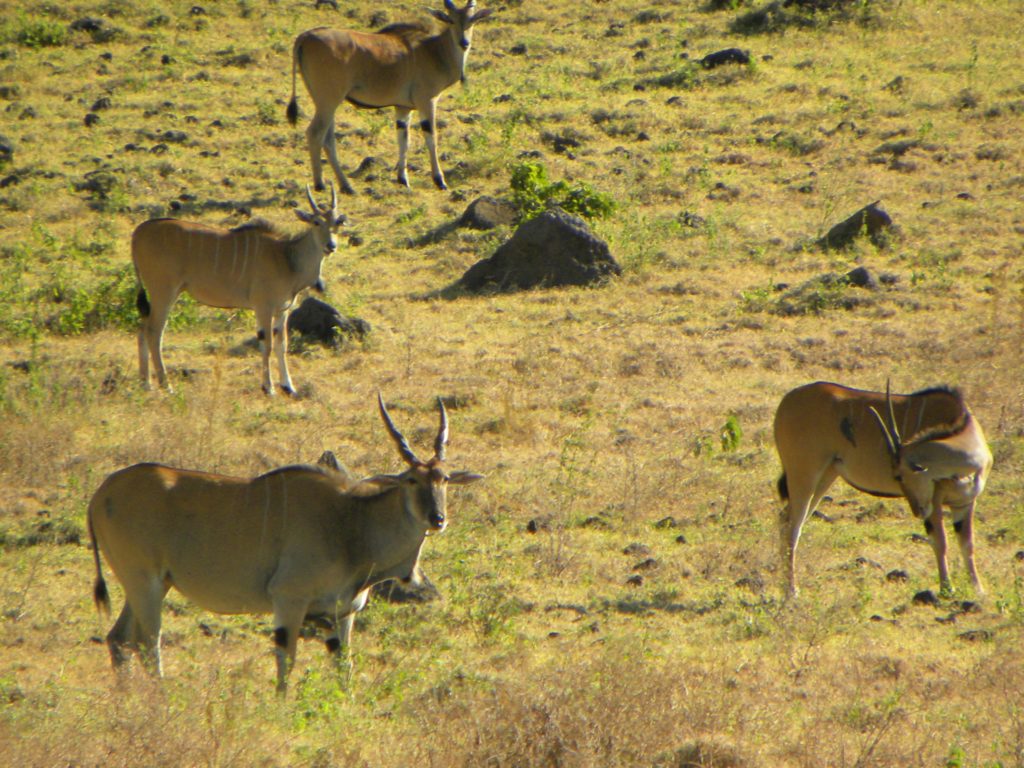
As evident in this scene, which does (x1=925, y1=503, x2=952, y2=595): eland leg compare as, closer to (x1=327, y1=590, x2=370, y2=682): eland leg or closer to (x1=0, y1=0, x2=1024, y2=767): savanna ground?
(x1=0, y1=0, x2=1024, y2=767): savanna ground

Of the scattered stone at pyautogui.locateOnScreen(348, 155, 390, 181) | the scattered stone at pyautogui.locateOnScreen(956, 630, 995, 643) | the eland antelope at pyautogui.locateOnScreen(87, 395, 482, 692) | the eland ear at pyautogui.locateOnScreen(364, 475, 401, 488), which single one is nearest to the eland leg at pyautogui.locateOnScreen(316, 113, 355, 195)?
the scattered stone at pyautogui.locateOnScreen(348, 155, 390, 181)

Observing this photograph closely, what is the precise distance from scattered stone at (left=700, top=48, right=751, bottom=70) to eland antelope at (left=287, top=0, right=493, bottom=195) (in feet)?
12.9

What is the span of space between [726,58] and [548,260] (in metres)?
6.88

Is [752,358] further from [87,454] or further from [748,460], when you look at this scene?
[87,454]

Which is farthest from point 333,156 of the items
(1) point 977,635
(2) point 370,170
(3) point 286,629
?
(1) point 977,635

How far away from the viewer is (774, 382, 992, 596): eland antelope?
8.03 metres

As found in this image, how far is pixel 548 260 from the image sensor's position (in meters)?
14.2

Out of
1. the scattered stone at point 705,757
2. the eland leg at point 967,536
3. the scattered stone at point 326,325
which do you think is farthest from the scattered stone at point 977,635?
the scattered stone at point 326,325

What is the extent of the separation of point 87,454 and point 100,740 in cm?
Result: 485

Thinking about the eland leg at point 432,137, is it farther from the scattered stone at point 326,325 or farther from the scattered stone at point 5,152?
the scattered stone at point 5,152

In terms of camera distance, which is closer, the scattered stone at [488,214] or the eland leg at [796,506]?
the eland leg at [796,506]

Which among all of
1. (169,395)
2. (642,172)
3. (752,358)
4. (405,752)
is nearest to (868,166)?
(642,172)

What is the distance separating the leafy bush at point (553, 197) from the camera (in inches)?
605

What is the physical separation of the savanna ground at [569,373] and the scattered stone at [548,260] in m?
0.27
